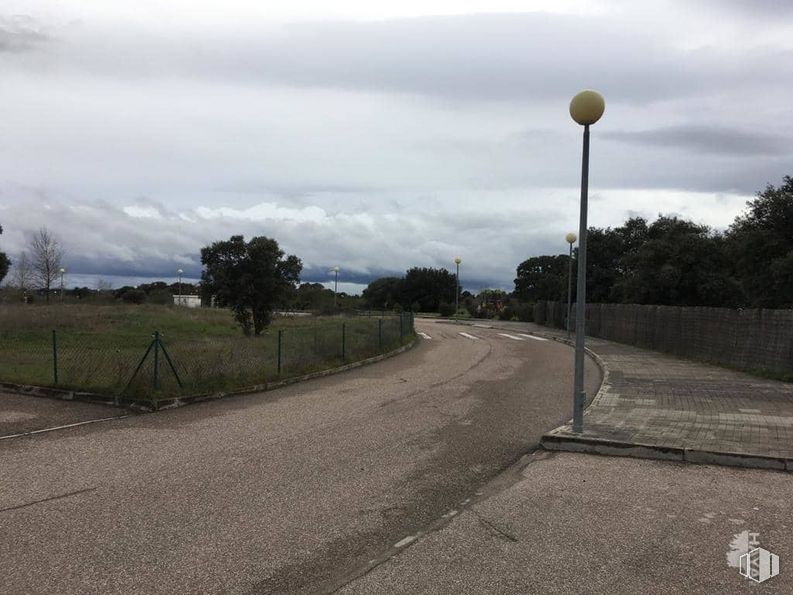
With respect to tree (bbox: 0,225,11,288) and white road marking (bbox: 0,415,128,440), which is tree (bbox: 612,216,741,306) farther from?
tree (bbox: 0,225,11,288)

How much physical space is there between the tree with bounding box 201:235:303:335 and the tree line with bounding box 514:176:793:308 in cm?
1778

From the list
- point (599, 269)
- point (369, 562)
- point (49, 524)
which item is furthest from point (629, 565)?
point (599, 269)

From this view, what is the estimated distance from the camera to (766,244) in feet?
73.2

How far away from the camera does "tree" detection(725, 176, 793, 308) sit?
2202cm

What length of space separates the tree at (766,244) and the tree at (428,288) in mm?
72309

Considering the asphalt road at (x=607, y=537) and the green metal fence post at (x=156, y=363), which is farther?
the green metal fence post at (x=156, y=363)

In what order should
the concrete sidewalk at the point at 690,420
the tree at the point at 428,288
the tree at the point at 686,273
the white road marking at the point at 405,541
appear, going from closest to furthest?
the white road marking at the point at 405,541 → the concrete sidewalk at the point at 690,420 → the tree at the point at 686,273 → the tree at the point at 428,288

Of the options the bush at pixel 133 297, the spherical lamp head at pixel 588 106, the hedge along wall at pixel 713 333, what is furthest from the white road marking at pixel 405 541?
the bush at pixel 133 297

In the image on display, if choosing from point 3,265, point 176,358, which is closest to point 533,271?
point 3,265

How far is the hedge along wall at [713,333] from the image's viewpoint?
14.8 meters

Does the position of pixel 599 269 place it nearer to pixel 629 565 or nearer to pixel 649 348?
pixel 649 348

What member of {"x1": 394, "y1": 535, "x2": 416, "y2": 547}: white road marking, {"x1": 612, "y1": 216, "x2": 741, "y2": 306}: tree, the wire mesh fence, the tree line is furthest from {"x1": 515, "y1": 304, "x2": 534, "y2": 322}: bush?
{"x1": 394, "y1": 535, "x2": 416, "y2": 547}: white road marking

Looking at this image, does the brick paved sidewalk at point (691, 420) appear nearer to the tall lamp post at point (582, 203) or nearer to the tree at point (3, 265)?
the tall lamp post at point (582, 203)

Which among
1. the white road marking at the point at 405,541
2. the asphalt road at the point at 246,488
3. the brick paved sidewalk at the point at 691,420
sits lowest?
the asphalt road at the point at 246,488
